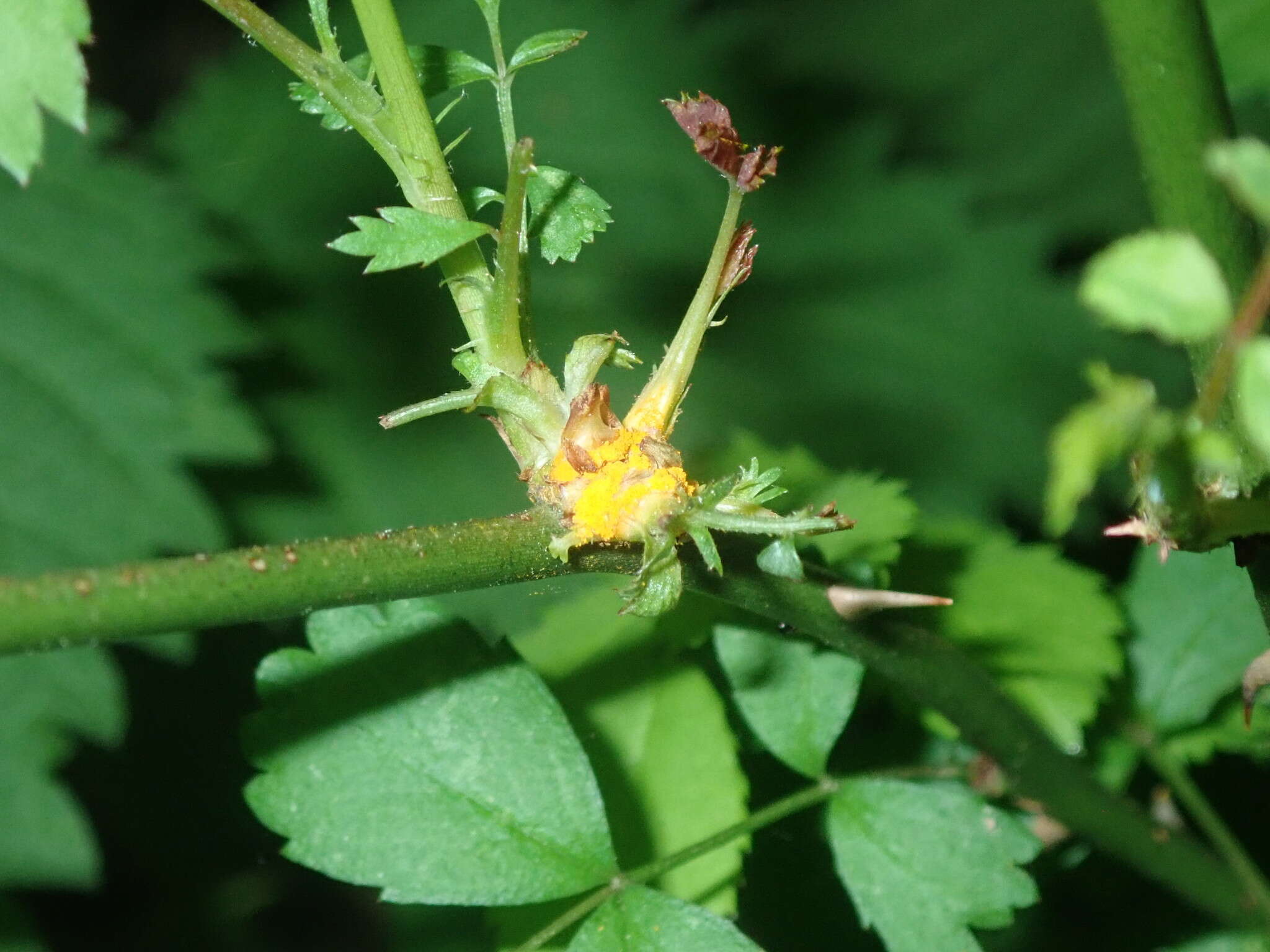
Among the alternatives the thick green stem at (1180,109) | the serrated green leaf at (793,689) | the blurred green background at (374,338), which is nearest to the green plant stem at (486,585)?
the serrated green leaf at (793,689)

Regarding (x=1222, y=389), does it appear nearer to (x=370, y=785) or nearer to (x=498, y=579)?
(x=498, y=579)

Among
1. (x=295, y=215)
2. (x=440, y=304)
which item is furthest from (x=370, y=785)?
(x=295, y=215)

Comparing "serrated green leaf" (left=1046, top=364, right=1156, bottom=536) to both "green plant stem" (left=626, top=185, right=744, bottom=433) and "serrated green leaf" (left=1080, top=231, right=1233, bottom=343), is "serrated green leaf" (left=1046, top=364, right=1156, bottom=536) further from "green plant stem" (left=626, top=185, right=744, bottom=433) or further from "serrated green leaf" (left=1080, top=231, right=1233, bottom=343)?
"green plant stem" (left=626, top=185, right=744, bottom=433)

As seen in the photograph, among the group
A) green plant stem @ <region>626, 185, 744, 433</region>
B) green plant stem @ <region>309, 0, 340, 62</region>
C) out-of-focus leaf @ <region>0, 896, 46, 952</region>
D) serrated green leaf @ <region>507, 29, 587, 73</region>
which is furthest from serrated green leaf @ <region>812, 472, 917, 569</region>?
out-of-focus leaf @ <region>0, 896, 46, 952</region>

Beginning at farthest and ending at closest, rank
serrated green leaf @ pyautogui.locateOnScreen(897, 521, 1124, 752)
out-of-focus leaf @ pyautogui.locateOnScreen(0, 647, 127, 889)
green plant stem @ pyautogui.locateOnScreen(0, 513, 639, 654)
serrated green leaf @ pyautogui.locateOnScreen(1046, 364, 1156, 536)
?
out-of-focus leaf @ pyautogui.locateOnScreen(0, 647, 127, 889) < serrated green leaf @ pyautogui.locateOnScreen(897, 521, 1124, 752) < green plant stem @ pyautogui.locateOnScreen(0, 513, 639, 654) < serrated green leaf @ pyautogui.locateOnScreen(1046, 364, 1156, 536)

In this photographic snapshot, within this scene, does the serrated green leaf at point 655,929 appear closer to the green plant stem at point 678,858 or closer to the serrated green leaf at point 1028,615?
the green plant stem at point 678,858

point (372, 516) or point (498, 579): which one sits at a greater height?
point (498, 579)

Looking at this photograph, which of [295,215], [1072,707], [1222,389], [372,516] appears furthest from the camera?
[295,215]
